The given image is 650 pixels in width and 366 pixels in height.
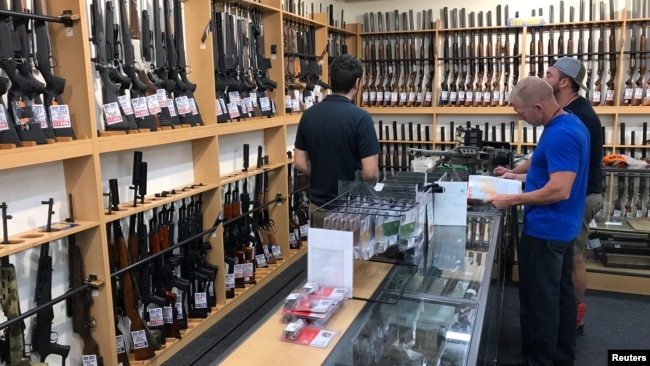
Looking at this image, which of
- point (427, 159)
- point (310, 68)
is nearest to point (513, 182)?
point (427, 159)

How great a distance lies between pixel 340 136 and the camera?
2.92 metres

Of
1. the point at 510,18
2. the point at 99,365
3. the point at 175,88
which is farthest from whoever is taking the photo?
the point at 510,18

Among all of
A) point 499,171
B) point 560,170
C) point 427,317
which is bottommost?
point 427,317

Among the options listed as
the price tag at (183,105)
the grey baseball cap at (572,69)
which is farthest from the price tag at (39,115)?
the grey baseball cap at (572,69)

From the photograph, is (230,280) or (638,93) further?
(638,93)

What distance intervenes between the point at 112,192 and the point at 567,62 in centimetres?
281

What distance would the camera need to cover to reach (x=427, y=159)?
408 centimetres

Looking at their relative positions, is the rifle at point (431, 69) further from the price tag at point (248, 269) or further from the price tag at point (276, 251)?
the price tag at point (248, 269)

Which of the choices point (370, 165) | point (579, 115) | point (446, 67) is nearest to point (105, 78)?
point (370, 165)

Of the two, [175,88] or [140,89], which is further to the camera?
[175,88]

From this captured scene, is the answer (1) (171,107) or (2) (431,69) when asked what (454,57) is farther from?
(1) (171,107)

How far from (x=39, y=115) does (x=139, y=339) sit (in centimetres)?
147

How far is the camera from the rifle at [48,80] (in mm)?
2566

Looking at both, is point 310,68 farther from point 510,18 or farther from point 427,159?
point 510,18
